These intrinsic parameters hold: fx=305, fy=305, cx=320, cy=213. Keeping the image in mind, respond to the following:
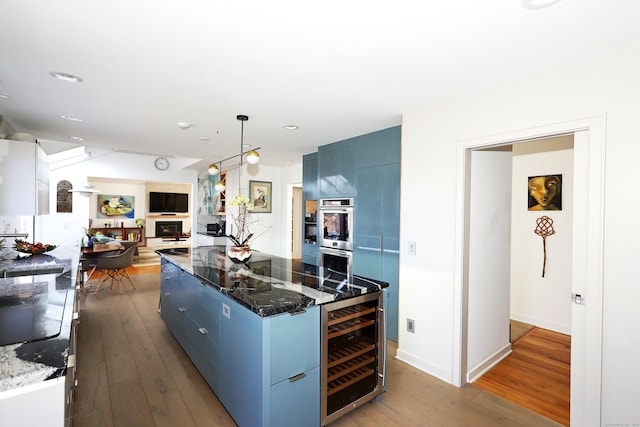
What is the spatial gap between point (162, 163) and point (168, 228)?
4.05 meters

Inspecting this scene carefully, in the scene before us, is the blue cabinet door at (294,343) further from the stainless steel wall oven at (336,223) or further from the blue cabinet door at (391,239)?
the stainless steel wall oven at (336,223)

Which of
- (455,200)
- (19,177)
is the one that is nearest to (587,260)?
(455,200)

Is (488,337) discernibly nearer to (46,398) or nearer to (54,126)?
(46,398)

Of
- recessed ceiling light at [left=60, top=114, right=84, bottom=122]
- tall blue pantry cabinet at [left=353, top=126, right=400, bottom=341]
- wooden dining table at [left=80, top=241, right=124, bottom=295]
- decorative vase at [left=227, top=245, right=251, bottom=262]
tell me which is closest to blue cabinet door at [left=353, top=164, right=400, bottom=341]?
tall blue pantry cabinet at [left=353, top=126, right=400, bottom=341]

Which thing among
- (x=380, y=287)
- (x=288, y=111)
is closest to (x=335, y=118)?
(x=288, y=111)

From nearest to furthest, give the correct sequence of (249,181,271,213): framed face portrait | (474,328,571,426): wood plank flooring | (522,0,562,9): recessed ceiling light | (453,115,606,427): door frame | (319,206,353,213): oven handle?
(522,0,562,9): recessed ceiling light < (453,115,606,427): door frame < (474,328,571,426): wood plank flooring < (319,206,353,213): oven handle < (249,181,271,213): framed face portrait

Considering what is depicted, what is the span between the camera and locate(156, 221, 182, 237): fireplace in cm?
1069

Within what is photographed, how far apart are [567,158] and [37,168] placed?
5606 mm

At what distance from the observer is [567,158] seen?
356cm

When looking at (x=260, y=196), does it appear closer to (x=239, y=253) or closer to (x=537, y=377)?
(x=239, y=253)

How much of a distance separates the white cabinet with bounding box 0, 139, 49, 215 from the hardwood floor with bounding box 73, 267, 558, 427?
5.00ft

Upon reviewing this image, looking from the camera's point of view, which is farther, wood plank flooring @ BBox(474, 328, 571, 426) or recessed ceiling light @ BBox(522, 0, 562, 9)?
wood plank flooring @ BBox(474, 328, 571, 426)

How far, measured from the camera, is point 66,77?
2.23m

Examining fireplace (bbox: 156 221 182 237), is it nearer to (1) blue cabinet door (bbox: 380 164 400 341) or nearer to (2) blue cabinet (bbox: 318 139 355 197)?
(2) blue cabinet (bbox: 318 139 355 197)
